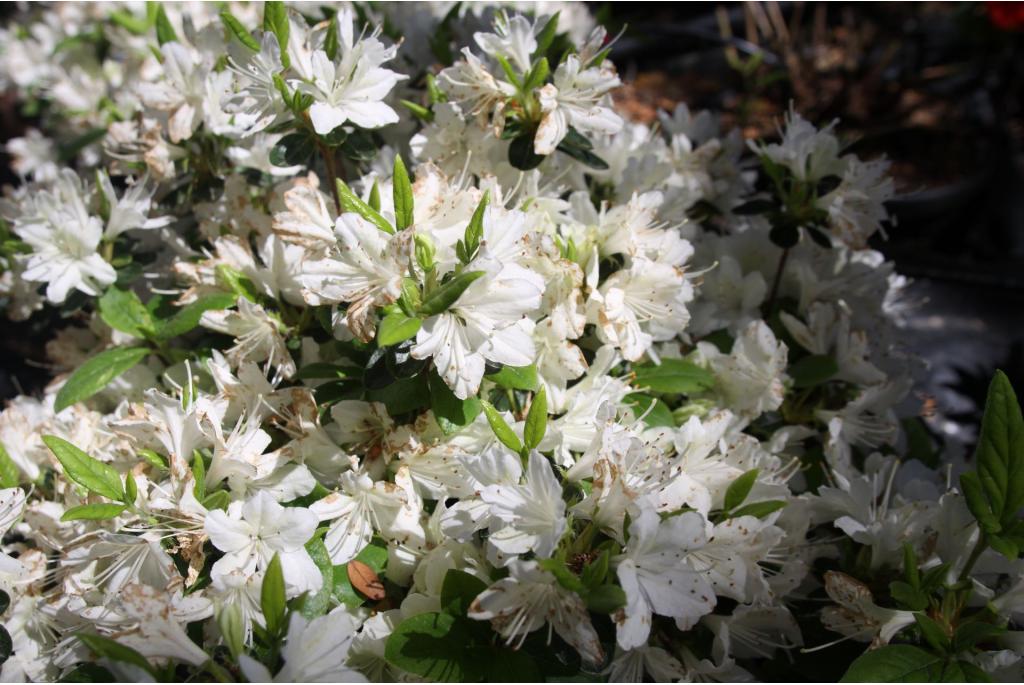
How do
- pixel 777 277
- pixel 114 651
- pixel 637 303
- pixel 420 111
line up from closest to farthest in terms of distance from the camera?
pixel 114 651, pixel 637 303, pixel 420 111, pixel 777 277

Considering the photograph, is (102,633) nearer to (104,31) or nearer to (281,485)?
(281,485)

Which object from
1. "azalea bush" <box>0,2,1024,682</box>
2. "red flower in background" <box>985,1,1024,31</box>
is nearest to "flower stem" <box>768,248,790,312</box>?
"azalea bush" <box>0,2,1024,682</box>

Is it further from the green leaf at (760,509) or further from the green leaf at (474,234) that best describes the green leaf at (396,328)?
the green leaf at (760,509)

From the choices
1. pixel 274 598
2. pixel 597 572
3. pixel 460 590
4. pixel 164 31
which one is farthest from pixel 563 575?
pixel 164 31

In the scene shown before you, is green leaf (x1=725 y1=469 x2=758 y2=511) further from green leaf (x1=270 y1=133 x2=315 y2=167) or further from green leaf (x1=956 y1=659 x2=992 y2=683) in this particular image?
green leaf (x1=270 y1=133 x2=315 y2=167)

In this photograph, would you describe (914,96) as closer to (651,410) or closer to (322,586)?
(651,410)

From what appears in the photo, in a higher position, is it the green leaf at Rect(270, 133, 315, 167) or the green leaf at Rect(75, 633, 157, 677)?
the green leaf at Rect(270, 133, 315, 167)

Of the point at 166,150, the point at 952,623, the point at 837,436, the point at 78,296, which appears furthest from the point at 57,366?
the point at 952,623
